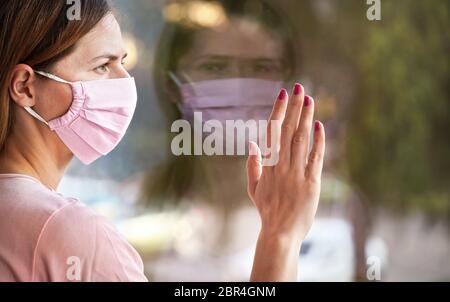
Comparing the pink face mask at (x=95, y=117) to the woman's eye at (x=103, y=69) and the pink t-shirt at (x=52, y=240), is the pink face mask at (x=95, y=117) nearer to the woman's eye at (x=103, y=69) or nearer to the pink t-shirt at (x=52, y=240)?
the woman's eye at (x=103, y=69)

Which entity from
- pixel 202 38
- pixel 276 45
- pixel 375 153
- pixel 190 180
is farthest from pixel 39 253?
pixel 375 153

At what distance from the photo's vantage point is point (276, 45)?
1752mm

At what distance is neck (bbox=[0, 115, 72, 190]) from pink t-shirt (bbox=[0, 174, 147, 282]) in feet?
0.13

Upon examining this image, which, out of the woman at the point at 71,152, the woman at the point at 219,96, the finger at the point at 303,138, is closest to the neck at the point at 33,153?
the woman at the point at 71,152

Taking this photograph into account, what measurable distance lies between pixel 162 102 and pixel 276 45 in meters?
0.34

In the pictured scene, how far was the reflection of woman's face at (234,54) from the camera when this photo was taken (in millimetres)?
1688

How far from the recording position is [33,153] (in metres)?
1.47

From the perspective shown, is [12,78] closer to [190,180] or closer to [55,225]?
[55,225]

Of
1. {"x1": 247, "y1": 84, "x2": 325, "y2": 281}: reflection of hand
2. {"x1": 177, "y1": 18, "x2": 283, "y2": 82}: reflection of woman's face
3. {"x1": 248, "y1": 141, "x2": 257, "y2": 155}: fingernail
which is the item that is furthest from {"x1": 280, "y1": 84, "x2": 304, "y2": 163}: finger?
{"x1": 177, "y1": 18, "x2": 283, "y2": 82}: reflection of woman's face

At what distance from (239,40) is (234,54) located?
50 mm

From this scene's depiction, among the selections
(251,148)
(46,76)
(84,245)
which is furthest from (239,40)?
(84,245)

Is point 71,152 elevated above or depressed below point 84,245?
above

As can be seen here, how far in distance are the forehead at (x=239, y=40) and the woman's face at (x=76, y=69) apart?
0.98 ft

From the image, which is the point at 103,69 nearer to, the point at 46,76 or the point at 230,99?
the point at 46,76
